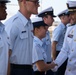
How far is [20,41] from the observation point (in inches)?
113

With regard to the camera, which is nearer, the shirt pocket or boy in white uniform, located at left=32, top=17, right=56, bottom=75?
the shirt pocket

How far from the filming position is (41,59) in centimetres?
331

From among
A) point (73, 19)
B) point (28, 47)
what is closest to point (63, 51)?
point (73, 19)

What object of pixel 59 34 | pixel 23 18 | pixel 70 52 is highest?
pixel 23 18

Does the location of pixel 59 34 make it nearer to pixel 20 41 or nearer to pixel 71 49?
pixel 71 49

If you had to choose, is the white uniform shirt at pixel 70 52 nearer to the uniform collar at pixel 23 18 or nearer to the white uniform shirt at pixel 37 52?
the white uniform shirt at pixel 37 52

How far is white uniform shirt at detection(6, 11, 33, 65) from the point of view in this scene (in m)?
2.86

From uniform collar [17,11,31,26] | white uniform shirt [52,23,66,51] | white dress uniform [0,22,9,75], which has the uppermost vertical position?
uniform collar [17,11,31,26]

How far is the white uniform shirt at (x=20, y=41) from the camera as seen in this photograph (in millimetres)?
2857

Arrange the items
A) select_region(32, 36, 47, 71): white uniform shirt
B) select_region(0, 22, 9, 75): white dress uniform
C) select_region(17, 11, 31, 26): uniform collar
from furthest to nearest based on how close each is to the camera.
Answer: select_region(32, 36, 47, 71): white uniform shirt
select_region(17, 11, 31, 26): uniform collar
select_region(0, 22, 9, 75): white dress uniform

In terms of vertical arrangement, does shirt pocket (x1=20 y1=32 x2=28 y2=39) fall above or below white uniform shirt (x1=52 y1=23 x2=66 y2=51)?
above

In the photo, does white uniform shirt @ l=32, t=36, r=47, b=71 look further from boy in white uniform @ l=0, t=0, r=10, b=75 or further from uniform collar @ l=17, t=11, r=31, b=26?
boy in white uniform @ l=0, t=0, r=10, b=75

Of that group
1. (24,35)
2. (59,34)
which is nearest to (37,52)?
(24,35)

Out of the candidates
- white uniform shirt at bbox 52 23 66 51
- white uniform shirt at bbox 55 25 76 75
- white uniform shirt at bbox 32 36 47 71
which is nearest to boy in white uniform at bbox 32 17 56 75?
white uniform shirt at bbox 32 36 47 71
